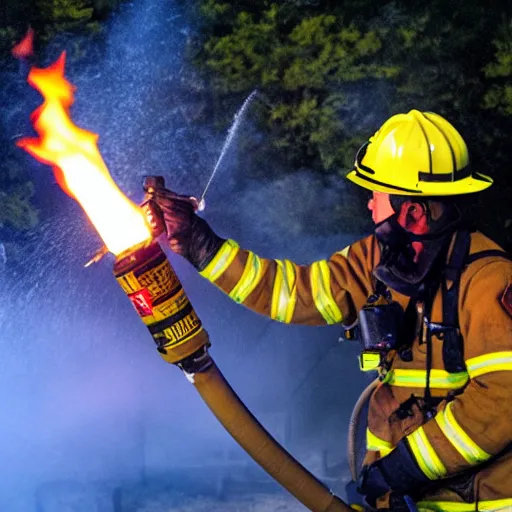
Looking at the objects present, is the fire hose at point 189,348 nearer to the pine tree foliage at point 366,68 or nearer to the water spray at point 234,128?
the pine tree foliage at point 366,68

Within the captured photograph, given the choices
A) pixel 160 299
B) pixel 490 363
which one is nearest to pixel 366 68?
pixel 160 299

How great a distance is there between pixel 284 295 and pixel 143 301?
656 mm

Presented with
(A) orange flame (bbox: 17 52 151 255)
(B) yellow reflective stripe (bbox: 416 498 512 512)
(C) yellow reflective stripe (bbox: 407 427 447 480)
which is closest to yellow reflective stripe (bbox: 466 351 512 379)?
(C) yellow reflective stripe (bbox: 407 427 447 480)

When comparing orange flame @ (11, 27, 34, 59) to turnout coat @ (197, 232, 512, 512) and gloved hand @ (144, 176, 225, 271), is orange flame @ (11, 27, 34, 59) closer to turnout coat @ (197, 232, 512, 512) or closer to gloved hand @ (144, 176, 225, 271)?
gloved hand @ (144, 176, 225, 271)

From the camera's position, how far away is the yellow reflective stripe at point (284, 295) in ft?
10.0

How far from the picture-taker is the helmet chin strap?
2.63 m

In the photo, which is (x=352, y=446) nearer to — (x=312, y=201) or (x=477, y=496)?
(x=477, y=496)

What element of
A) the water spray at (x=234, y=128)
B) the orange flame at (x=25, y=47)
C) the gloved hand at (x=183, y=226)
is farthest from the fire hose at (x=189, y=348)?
the orange flame at (x=25, y=47)

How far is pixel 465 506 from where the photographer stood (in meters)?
2.70

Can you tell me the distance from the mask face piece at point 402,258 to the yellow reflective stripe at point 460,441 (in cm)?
48

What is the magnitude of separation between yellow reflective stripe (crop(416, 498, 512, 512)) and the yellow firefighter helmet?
46.5 inches

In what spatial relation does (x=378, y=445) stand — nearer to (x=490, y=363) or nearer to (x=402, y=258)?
(x=490, y=363)

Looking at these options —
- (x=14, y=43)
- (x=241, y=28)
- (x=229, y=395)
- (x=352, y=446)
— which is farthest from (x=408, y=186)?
(x=14, y=43)

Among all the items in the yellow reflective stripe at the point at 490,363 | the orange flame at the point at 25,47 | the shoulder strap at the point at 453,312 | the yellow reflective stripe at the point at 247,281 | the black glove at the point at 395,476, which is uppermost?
the orange flame at the point at 25,47
